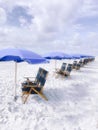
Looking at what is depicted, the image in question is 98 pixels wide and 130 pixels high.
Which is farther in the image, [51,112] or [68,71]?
[68,71]

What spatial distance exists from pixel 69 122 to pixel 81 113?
0.92 meters

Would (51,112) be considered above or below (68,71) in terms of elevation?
below

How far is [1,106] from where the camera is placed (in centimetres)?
672

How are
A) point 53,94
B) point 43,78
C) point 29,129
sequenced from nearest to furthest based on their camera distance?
point 29,129
point 43,78
point 53,94

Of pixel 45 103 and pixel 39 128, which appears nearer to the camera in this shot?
pixel 39 128

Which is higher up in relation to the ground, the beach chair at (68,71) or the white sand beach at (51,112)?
the beach chair at (68,71)

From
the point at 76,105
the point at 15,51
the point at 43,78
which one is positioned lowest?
the point at 76,105

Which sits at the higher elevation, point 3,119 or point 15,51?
point 15,51

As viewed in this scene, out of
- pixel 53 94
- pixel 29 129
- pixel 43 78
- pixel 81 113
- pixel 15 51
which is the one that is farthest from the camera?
pixel 53 94

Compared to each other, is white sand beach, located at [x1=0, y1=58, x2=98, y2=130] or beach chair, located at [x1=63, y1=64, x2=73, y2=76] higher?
beach chair, located at [x1=63, y1=64, x2=73, y2=76]

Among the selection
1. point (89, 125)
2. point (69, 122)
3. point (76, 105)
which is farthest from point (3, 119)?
point (76, 105)

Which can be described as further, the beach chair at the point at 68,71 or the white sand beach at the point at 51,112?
the beach chair at the point at 68,71

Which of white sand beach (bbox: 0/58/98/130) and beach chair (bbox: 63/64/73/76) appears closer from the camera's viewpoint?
white sand beach (bbox: 0/58/98/130)

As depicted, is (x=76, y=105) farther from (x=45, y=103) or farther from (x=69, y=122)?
(x=69, y=122)
